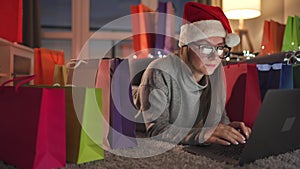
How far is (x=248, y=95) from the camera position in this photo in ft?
3.21

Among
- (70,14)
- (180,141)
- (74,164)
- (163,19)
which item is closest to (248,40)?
(163,19)

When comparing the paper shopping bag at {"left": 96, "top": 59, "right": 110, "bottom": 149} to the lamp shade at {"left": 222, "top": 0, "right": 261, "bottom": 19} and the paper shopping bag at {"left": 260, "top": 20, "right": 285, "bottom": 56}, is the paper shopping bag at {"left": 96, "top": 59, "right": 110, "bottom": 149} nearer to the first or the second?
the paper shopping bag at {"left": 260, "top": 20, "right": 285, "bottom": 56}

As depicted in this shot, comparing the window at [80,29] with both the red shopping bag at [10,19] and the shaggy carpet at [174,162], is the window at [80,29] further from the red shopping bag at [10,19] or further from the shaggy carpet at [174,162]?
the shaggy carpet at [174,162]

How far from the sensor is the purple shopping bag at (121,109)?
2.67ft

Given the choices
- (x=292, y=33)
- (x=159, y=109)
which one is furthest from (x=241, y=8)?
(x=159, y=109)

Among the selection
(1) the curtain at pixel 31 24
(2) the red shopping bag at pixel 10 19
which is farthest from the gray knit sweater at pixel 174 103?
(1) the curtain at pixel 31 24

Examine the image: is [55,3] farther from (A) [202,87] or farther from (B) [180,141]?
(B) [180,141]

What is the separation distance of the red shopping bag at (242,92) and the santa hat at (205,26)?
130mm

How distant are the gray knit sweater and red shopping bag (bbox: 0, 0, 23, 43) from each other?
1280 mm

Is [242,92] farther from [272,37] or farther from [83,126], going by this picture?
[272,37]

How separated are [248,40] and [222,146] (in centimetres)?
244

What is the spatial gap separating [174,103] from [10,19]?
1396 mm

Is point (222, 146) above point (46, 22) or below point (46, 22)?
below

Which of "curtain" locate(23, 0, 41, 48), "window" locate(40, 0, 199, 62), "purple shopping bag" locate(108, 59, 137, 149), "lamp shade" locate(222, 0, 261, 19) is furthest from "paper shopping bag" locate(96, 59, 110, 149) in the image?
"window" locate(40, 0, 199, 62)
